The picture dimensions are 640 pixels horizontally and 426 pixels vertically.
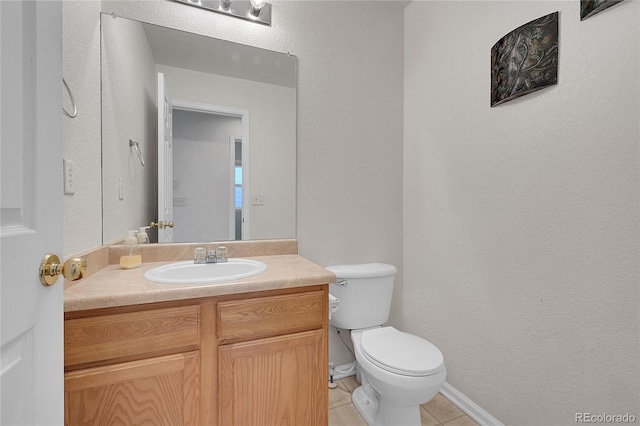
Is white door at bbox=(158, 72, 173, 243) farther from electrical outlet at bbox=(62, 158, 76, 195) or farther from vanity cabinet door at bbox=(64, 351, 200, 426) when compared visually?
vanity cabinet door at bbox=(64, 351, 200, 426)

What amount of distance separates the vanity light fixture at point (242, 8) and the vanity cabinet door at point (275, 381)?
163cm

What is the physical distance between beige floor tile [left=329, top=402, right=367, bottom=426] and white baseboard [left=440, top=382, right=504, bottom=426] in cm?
55

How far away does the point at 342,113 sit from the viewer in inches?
73.2

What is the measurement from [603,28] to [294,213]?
152cm

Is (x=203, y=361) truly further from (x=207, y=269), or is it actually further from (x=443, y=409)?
(x=443, y=409)

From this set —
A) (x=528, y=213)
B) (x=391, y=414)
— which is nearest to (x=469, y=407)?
(x=391, y=414)

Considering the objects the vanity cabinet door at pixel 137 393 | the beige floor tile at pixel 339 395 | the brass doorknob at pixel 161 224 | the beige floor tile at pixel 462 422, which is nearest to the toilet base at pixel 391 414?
the beige floor tile at pixel 339 395

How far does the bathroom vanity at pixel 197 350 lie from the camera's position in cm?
90

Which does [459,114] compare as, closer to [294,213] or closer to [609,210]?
[609,210]

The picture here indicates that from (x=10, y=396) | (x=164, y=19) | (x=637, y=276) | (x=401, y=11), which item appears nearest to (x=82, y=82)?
(x=164, y=19)

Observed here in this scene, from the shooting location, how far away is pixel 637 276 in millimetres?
1003

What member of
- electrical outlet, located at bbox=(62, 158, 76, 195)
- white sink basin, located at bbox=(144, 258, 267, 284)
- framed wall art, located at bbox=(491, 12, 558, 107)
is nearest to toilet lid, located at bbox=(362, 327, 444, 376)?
white sink basin, located at bbox=(144, 258, 267, 284)

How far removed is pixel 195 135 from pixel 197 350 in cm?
107

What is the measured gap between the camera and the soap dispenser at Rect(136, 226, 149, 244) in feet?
4.59
